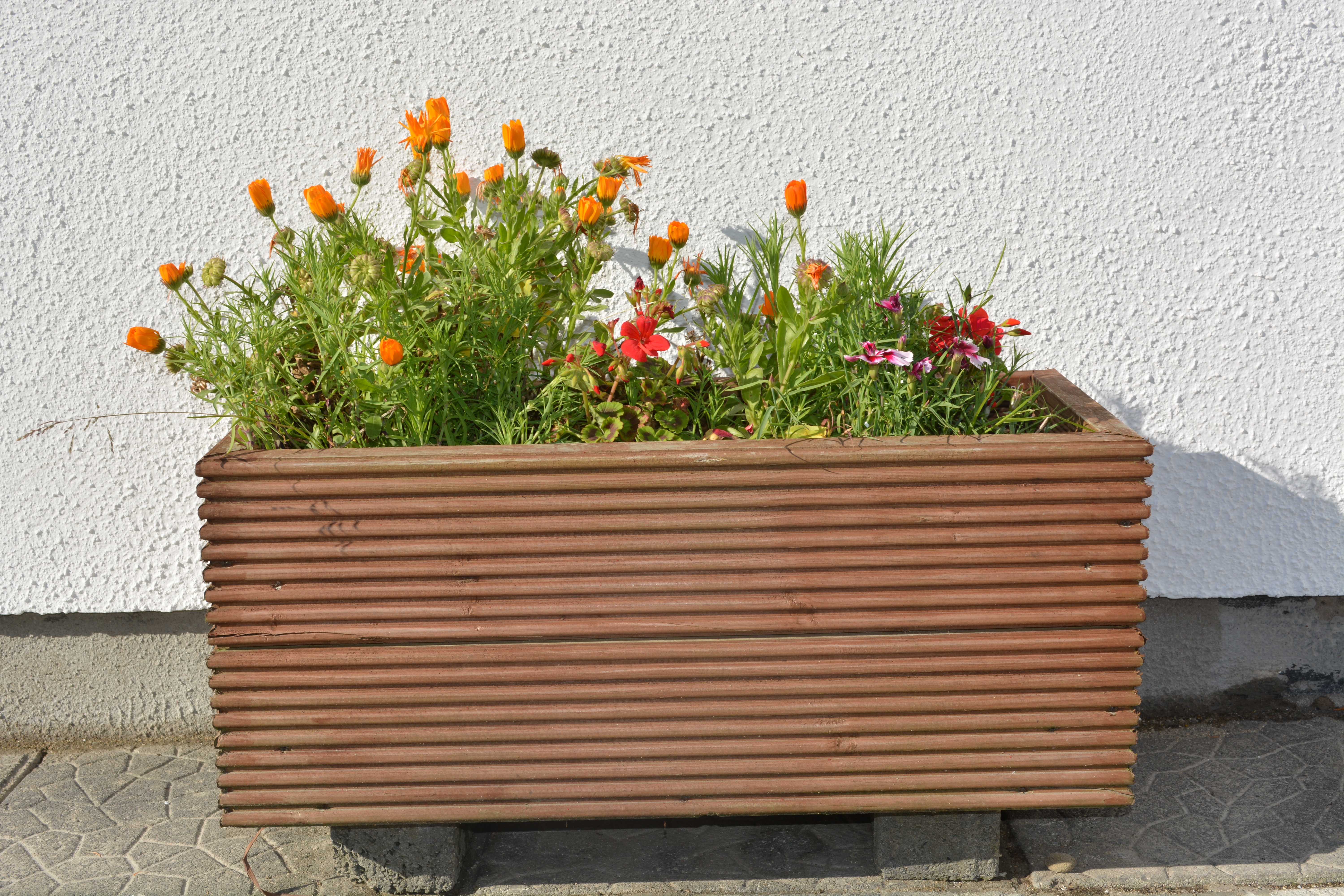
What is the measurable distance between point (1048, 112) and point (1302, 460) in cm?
107

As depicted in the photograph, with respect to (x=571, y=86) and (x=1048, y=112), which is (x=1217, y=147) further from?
(x=571, y=86)

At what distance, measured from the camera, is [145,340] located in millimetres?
1844

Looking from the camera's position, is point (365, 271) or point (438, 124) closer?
point (365, 271)

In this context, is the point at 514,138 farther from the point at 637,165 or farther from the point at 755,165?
the point at 755,165

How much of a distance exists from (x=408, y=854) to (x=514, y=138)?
1473 mm

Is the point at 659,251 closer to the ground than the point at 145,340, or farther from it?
farther from it

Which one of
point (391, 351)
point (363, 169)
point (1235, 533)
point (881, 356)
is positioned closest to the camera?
point (391, 351)

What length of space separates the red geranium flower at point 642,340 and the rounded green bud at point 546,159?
0.47m

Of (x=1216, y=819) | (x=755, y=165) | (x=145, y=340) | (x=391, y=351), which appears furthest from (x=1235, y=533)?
(x=145, y=340)

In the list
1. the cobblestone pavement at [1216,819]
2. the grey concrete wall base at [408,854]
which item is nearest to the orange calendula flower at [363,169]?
the grey concrete wall base at [408,854]

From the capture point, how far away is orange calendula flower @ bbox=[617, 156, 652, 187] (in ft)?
6.81

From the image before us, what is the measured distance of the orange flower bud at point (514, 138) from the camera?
2.06 metres

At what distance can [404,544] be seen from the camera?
1.69m

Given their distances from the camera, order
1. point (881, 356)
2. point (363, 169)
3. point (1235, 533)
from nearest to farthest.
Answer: point (881, 356)
point (363, 169)
point (1235, 533)
